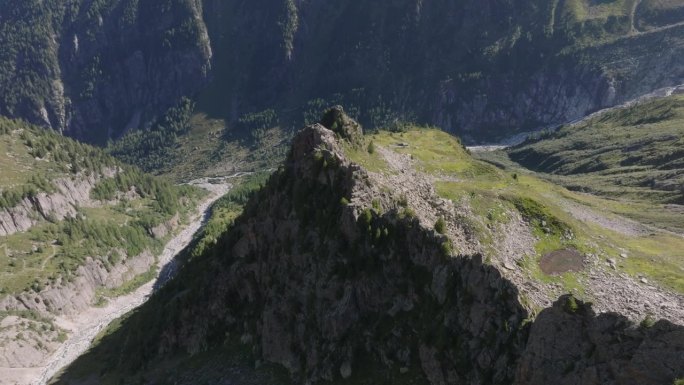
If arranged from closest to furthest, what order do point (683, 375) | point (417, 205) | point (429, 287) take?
1. point (683, 375)
2. point (429, 287)
3. point (417, 205)

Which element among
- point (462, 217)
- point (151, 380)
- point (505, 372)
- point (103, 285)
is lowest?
point (103, 285)

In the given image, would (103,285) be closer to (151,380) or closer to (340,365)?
(151,380)

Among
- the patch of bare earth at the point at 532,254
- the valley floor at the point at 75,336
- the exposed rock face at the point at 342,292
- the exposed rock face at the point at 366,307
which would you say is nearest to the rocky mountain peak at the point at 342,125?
the exposed rock face at the point at 366,307

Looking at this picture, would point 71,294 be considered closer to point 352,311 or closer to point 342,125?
point 342,125

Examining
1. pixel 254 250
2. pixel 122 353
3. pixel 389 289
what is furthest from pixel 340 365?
pixel 122 353

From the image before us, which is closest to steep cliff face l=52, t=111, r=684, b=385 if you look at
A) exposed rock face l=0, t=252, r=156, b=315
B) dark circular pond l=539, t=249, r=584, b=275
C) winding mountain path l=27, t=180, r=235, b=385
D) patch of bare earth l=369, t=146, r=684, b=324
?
patch of bare earth l=369, t=146, r=684, b=324

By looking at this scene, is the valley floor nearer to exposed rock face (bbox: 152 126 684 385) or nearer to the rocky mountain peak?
exposed rock face (bbox: 152 126 684 385)
